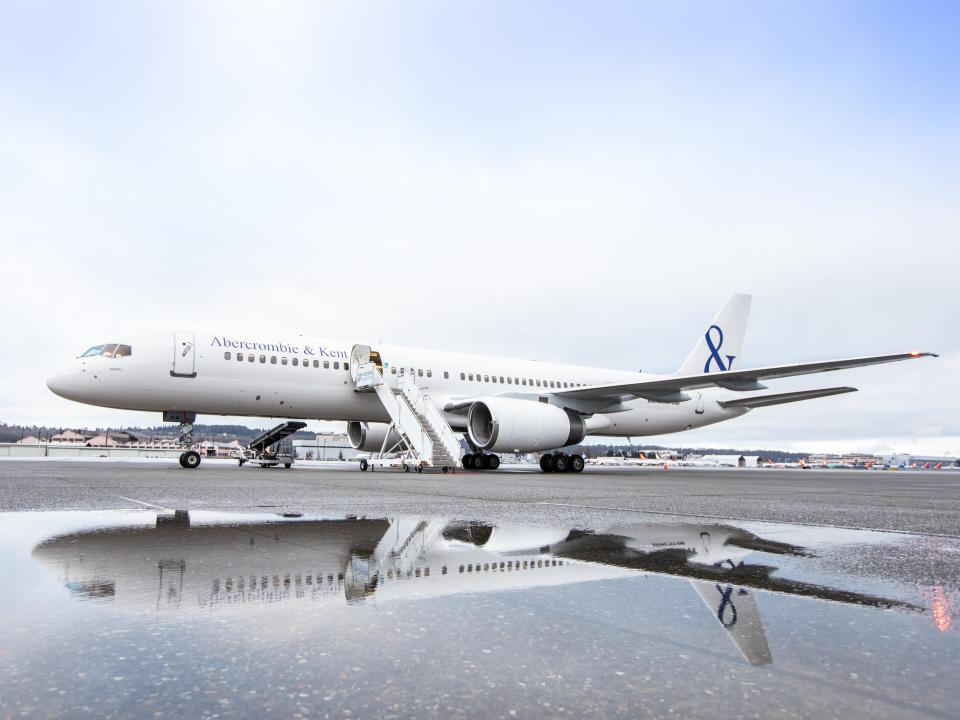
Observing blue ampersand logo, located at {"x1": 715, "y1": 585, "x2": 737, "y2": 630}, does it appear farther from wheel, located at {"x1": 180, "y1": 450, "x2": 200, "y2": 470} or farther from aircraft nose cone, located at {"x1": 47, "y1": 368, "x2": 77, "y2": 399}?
aircraft nose cone, located at {"x1": 47, "y1": 368, "x2": 77, "y2": 399}

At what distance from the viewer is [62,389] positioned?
16.1 metres

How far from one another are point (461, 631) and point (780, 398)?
952 inches

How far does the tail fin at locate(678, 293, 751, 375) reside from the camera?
93.1ft

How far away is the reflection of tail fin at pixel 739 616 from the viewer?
1959 mm

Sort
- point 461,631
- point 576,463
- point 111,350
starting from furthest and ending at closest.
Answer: point 576,463 → point 111,350 → point 461,631

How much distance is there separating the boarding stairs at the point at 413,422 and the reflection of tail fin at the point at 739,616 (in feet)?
48.1

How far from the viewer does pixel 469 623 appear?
2.22 meters

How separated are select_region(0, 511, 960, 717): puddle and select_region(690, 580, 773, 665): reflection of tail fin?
0.03 feet

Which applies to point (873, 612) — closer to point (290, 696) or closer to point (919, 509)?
point (290, 696)

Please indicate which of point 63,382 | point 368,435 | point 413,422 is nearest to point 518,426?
point 413,422

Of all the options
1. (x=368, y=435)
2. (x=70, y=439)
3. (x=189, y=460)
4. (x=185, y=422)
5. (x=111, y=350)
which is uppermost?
(x=111, y=350)

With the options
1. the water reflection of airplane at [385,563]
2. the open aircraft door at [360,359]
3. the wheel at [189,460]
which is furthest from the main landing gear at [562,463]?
the water reflection of airplane at [385,563]

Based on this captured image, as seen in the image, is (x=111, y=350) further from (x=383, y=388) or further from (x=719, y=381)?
(x=719, y=381)

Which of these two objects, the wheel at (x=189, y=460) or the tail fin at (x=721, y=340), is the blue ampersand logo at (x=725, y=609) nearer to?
the wheel at (x=189, y=460)
